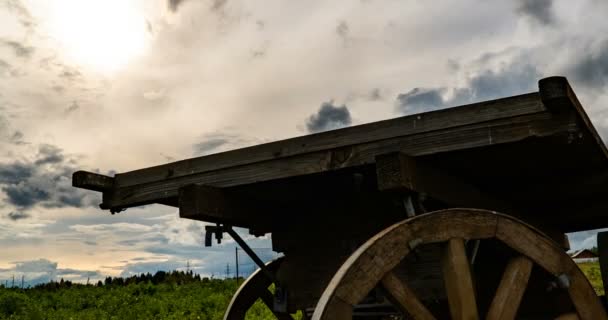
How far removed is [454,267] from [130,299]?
62.1 ft

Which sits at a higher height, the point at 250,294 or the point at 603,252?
the point at 603,252

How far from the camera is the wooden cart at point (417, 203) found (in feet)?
10.5

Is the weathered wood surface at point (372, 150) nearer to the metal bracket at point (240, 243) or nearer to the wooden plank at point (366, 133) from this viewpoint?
the wooden plank at point (366, 133)

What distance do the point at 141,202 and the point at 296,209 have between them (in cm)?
132

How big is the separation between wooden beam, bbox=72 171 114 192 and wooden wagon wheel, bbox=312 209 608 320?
2.56 metres

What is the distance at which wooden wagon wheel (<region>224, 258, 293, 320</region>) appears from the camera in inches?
235

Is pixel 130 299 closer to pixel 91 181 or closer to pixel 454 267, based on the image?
pixel 91 181

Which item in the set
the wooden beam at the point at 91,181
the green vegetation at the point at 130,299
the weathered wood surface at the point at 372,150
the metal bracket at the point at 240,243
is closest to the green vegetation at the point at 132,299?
the green vegetation at the point at 130,299

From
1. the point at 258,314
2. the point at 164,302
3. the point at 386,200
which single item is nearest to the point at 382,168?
the point at 386,200

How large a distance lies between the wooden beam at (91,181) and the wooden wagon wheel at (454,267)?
2558mm

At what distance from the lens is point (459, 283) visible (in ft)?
10.6

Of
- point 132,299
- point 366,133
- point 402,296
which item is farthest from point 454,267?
point 132,299

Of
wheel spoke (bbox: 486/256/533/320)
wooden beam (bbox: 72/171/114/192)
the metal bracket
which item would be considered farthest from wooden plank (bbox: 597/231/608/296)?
wooden beam (bbox: 72/171/114/192)

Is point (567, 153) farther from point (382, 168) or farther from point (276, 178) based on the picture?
point (276, 178)
